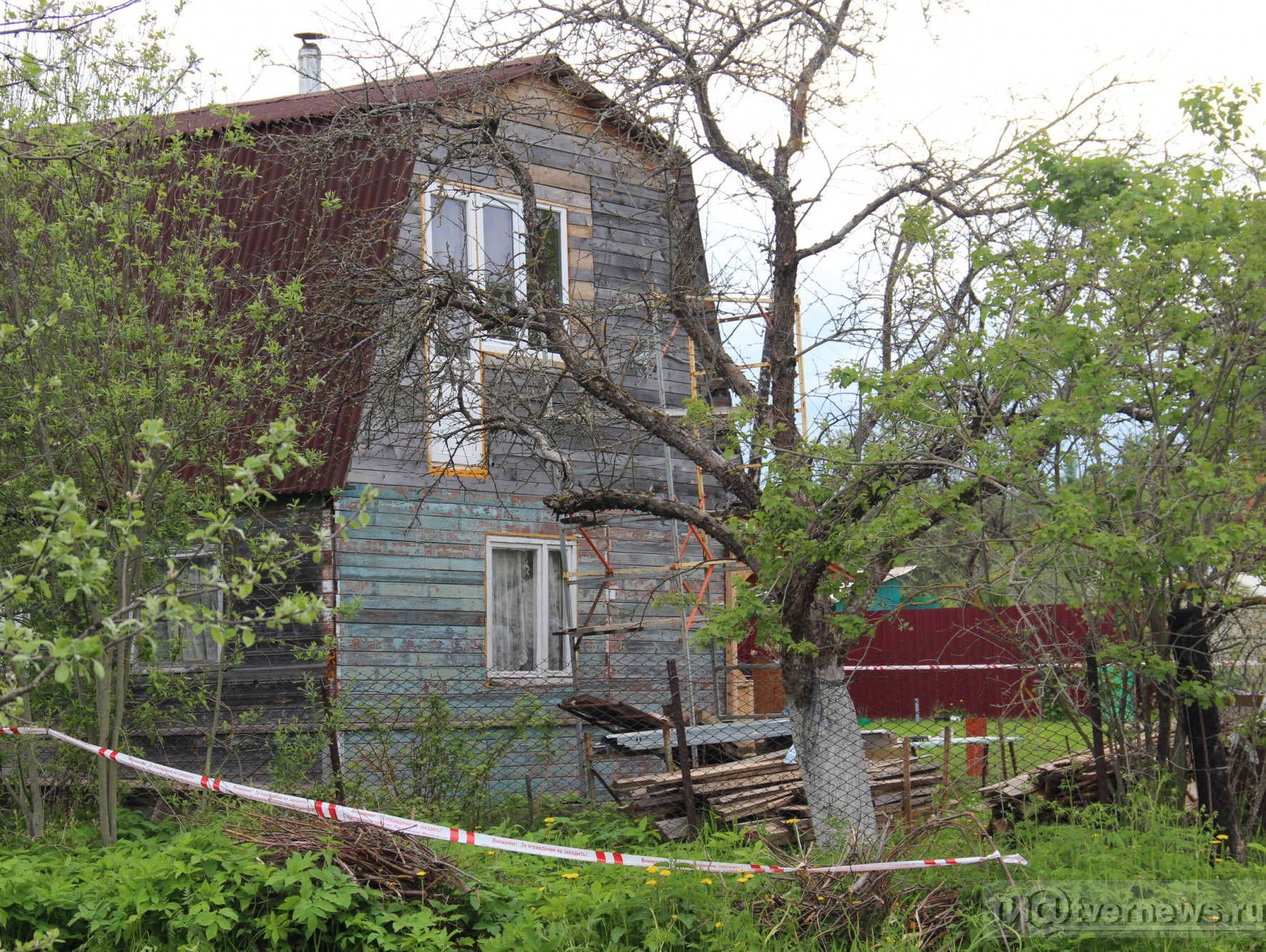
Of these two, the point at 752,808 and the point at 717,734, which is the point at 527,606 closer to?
the point at 717,734

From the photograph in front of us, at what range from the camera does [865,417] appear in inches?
328

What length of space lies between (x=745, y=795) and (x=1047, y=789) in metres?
2.30

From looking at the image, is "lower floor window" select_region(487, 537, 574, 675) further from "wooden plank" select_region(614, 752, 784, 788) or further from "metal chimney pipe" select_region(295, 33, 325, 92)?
"metal chimney pipe" select_region(295, 33, 325, 92)

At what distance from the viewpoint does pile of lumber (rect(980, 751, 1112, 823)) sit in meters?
7.94

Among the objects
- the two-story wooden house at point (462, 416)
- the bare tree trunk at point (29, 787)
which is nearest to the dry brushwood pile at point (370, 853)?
the two-story wooden house at point (462, 416)

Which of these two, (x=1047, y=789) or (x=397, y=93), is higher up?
(x=397, y=93)

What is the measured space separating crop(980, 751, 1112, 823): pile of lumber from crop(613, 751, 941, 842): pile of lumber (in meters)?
0.59

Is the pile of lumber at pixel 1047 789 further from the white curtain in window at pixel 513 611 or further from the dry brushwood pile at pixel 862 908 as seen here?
the white curtain in window at pixel 513 611

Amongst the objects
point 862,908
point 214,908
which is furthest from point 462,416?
point 862,908

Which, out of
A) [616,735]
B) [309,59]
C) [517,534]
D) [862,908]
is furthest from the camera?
[309,59]

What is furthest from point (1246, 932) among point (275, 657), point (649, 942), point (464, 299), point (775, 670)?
point (775, 670)

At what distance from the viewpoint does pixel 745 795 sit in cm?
920

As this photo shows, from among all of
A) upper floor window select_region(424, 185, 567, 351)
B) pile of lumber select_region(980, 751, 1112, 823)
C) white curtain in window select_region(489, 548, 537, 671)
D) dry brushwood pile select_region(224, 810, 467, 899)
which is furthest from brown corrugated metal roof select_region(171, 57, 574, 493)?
pile of lumber select_region(980, 751, 1112, 823)

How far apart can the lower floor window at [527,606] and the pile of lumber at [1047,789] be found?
5.07 meters
